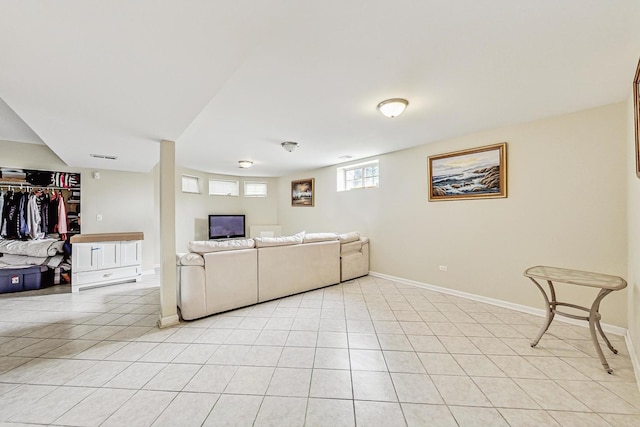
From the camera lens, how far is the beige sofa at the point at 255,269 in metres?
2.88

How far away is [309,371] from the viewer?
194cm

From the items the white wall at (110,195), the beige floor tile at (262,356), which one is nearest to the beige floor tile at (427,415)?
the beige floor tile at (262,356)

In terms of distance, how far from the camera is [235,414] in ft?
5.01

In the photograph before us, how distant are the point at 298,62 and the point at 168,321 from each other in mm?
2992

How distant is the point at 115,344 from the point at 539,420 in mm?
3447

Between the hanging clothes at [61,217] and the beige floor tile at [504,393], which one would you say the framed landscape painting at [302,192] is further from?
the beige floor tile at [504,393]

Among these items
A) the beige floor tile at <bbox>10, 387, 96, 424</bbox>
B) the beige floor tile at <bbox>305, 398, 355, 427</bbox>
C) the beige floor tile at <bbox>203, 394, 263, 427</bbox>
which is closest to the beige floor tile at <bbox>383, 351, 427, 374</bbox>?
the beige floor tile at <bbox>305, 398, 355, 427</bbox>

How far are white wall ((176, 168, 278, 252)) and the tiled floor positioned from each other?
10.1 feet

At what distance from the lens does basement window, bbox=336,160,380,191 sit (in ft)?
16.4

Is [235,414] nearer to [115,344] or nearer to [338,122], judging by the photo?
[115,344]

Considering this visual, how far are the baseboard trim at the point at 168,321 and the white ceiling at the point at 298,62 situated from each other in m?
2.09

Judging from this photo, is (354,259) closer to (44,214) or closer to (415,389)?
(415,389)

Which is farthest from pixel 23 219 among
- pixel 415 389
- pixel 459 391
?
pixel 459 391

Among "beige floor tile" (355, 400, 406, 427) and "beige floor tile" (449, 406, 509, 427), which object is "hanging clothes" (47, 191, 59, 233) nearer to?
"beige floor tile" (355, 400, 406, 427)
